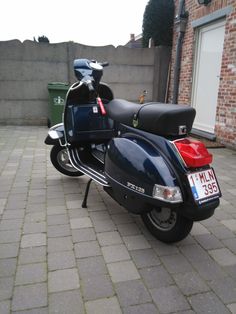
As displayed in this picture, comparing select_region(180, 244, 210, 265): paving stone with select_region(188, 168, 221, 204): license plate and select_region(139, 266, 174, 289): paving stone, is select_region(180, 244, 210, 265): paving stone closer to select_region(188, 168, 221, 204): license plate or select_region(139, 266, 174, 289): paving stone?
select_region(139, 266, 174, 289): paving stone

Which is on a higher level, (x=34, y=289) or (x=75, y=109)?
(x=75, y=109)

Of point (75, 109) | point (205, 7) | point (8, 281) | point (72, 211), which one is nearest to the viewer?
point (8, 281)

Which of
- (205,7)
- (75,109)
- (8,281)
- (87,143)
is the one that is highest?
(205,7)

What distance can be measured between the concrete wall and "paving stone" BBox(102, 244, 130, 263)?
20.0 feet

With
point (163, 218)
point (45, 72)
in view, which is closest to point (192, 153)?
point (163, 218)

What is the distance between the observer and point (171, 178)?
2219 mm

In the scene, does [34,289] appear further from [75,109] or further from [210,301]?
[75,109]

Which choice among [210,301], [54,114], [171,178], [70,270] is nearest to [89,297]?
[70,270]

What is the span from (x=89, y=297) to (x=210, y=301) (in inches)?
28.3

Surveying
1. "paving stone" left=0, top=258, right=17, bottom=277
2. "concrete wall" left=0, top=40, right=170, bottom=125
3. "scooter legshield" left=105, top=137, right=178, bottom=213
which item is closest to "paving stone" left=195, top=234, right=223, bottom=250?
"scooter legshield" left=105, top=137, right=178, bottom=213

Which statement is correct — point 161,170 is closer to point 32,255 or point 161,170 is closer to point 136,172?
point 136,172

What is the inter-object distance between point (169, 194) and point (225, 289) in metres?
0.69

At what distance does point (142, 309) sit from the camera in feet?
5.90

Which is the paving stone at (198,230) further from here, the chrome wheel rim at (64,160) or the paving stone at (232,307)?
the chrome wheel rim at (64,160)
